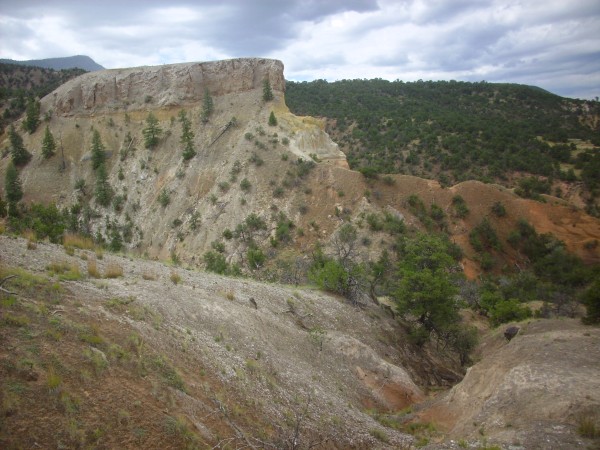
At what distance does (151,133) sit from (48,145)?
14358 millimetres

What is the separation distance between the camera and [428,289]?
20.2 meters

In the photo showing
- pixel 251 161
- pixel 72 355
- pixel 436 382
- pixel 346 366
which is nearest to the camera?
pixel 72 355

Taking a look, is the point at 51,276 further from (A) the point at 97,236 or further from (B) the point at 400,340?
(A) the point at 97,236

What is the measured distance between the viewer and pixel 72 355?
7.57 meters

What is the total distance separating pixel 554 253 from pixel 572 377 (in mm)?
29251

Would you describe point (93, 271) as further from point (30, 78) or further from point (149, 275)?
point (30, 78)

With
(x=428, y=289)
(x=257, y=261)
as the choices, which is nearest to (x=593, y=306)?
(x=428, y=289)

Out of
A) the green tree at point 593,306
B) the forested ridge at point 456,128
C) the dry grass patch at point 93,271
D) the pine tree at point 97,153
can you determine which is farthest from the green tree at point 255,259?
the pine tree at point 97,153

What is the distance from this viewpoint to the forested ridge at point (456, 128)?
191 feet

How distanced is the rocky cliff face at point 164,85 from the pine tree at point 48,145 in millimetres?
6456

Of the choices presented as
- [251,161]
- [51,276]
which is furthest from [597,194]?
[51,276]

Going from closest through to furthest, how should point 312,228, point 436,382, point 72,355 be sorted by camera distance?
point 72,355, point 436,382, point 312,228

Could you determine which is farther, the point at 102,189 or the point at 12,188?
the point at 12,188

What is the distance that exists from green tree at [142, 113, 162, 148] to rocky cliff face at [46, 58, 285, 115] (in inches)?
180
